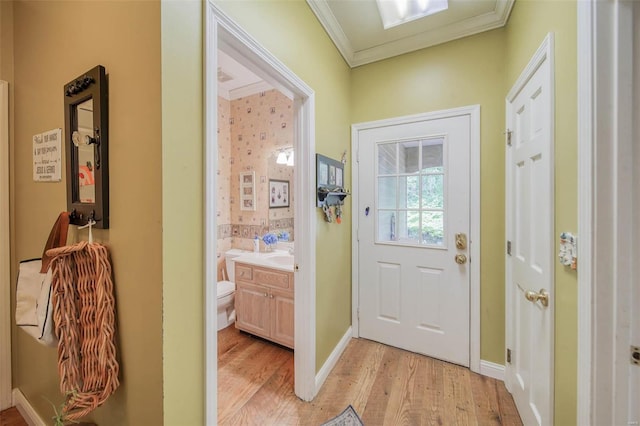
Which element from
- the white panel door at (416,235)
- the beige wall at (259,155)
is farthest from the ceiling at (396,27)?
the beige wall at (259,155)

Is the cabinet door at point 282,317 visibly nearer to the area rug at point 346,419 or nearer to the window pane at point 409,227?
the area rug at point 346,419

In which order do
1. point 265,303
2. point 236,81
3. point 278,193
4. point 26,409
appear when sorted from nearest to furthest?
1. point 26,409
2. point 265,303
3. point 236,81
4. point 278,193

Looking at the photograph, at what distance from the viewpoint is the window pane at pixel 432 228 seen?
2080 millimetres

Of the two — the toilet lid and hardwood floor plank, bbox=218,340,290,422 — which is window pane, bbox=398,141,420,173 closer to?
hardwood floor plank, bbox=218,340,290,422

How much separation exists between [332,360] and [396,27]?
2.65 m

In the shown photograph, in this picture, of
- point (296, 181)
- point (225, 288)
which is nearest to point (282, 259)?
point (225, 288)

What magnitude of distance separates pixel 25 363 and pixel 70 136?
58.6 inches

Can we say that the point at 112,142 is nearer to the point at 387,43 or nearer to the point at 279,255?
the point at 279,255

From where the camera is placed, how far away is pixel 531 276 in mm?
1355

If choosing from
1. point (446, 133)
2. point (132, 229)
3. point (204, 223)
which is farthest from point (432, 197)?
point (132, 229)

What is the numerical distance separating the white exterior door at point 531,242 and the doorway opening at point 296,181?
121 centimetres

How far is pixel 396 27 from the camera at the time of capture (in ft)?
6.40

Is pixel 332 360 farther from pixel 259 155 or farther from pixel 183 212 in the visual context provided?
pixel 259 155

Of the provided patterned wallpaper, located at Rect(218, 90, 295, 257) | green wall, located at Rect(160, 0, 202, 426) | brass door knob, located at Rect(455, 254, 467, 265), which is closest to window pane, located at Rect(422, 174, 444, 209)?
brass door knob, located at Rect(455, 254, 467, 265)
